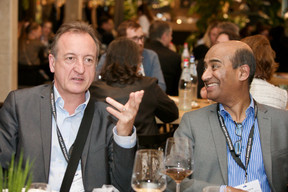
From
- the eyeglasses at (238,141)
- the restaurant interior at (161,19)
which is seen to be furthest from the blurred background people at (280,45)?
the eyeglasses at (238,141)

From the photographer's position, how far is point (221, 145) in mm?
2285

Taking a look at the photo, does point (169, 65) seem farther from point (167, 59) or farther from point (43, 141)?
point (43, 141)

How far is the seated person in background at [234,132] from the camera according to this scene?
7.42ft

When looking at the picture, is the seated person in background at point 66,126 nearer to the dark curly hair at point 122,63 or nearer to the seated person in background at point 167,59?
the dark curly hair at point 122,63

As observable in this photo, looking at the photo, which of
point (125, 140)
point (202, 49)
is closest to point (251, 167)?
point (125, 140)

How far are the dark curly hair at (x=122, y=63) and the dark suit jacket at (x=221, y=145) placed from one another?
125cm

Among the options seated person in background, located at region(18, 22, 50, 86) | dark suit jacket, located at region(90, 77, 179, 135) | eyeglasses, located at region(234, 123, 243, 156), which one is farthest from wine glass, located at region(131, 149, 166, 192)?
seated person in background, located at region(18, 22, 50, 86)

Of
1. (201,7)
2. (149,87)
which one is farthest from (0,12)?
(201,7)

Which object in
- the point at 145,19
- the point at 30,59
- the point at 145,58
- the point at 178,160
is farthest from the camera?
the point at 145,19

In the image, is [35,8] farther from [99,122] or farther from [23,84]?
[99,122]

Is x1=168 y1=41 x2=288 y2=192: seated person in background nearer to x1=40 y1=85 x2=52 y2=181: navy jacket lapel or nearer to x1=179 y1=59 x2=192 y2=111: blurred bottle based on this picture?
x1=40 y1=85 x2=52 y2=181: navy jacket lapel

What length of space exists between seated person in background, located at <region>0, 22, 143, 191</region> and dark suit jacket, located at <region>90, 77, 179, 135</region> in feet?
3.55

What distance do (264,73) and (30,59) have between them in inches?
247

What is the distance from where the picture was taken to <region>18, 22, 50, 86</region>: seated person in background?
8484 millimetres
